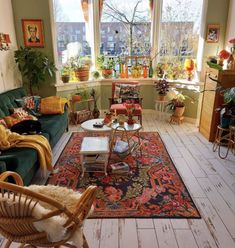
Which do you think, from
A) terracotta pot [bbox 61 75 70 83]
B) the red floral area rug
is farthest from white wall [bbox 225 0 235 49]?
terracotta pot [bbox 61 75 70 83]

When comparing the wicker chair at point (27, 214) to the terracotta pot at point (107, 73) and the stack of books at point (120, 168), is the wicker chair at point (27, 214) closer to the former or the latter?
the stack of books at point (120, 168)

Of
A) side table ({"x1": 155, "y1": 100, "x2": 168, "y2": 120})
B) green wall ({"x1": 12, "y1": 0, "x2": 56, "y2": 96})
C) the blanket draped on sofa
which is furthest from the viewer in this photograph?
side table ({"x1": 155, "y1": 100, "x2": 168, "y2": 120})

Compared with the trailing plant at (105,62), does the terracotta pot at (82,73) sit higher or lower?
lower

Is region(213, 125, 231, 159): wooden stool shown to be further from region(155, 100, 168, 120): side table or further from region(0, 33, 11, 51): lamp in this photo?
region(0, 33, 11, 51): lamp

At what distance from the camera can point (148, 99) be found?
17.2 ft

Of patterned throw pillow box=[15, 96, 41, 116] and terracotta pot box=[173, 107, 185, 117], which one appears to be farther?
terracotta pot box=[173, 107, 185, 117]

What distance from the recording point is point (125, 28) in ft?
16.1

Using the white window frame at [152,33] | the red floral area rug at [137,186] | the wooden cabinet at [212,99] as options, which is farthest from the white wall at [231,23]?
the red floral area rug at [137,186]

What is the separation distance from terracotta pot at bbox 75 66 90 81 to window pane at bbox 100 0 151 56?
584mm

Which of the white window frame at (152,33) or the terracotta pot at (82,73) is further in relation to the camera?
the terracotta pot at (82,73)

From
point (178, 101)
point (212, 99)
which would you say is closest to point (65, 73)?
point (178, 101)

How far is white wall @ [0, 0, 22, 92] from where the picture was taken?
3.69m

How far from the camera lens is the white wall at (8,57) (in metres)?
3.69

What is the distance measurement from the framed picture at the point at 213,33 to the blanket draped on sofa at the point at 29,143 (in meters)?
3.47
